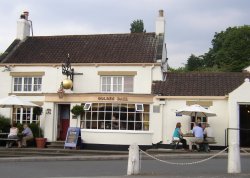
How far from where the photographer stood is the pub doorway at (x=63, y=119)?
27125 millimetres

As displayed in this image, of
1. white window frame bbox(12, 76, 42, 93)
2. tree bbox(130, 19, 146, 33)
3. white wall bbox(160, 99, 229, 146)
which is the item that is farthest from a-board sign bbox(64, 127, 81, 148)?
tree bbox(130, 19, 146, 33)

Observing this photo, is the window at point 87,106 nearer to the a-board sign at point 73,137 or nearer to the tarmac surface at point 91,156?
the a-board sign at point 73,137

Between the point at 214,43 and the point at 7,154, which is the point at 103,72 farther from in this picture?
the point at 214,43

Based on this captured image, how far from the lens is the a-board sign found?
23.8m

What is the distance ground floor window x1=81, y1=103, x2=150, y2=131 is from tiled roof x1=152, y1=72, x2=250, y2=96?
1.62m

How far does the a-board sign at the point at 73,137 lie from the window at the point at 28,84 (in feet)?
16.2

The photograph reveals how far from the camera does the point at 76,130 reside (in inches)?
957

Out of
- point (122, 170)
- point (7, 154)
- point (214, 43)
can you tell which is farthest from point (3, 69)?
point (214, 43)

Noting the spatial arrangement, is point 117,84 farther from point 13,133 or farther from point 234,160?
point 234,160

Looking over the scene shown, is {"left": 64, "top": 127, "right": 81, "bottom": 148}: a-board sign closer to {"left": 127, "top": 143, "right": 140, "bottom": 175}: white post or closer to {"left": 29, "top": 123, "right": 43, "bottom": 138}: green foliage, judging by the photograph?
{"left": 29, "top": 123, "right": 43, "bottom": 138}: green foliage

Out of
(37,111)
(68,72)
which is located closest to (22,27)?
(68,72)

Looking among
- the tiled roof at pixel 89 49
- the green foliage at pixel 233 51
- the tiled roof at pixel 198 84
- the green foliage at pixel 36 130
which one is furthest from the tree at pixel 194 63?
the green foliage at pixel 36 130

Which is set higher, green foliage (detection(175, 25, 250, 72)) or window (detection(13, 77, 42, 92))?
green foliage (detection(175, 25, 250, 72))

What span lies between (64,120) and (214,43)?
43087mm
